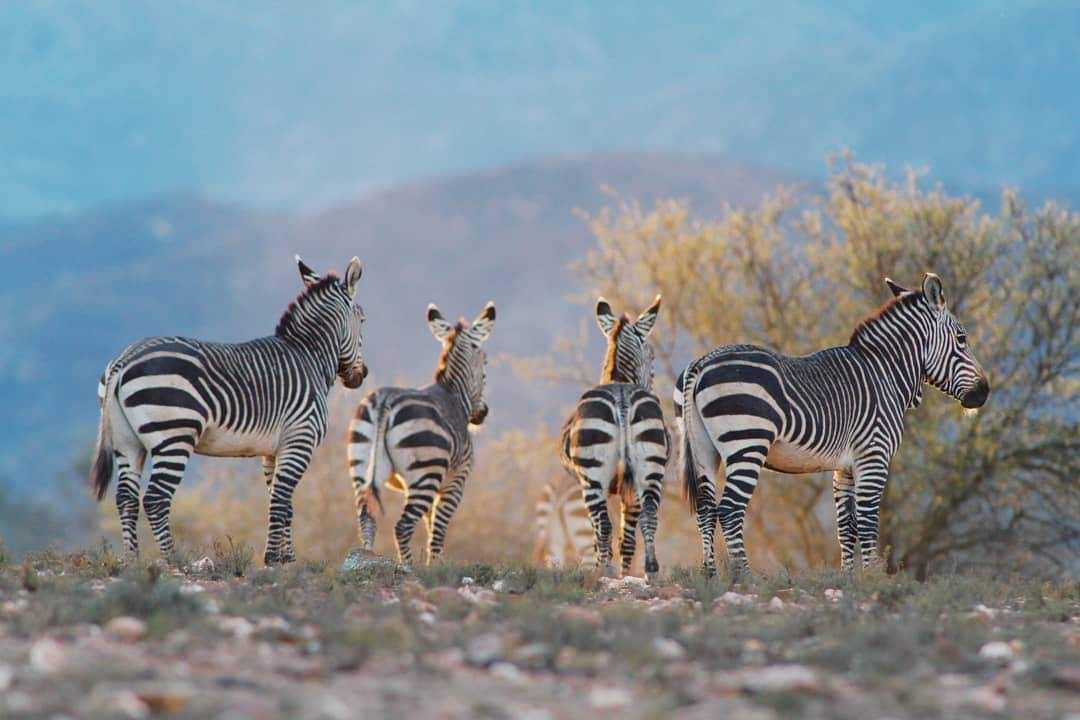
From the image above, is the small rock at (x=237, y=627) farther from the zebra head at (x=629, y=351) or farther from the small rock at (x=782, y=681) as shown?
the zebra head at (x=629, y=351)

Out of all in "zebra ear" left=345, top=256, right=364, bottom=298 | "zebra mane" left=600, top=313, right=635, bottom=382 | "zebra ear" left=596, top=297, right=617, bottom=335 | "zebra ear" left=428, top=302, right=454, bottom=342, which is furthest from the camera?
"zebra ear" left=428, top=302, right=454, bottom=342

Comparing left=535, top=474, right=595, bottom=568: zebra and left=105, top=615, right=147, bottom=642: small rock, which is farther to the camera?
left=535, top=474, right=595, bottom=568: zebra

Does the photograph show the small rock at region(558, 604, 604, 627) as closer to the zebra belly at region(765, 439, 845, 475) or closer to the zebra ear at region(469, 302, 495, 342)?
the zebra belly at region(765, 439, 845, 475)

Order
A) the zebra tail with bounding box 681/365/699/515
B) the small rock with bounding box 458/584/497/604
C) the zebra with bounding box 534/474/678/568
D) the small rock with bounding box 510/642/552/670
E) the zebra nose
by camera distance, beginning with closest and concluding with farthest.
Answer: the small rock with bounding box 510/642/552/670 → the small rock with bounding box 458/584/497/604 → the zebra tail with bounding box 681/365/699/515 → the zebra nose → the zebra with bounding box 534/474/678/568

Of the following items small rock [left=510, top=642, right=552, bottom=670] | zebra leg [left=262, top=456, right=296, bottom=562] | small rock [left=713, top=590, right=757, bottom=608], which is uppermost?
zebra leg [left=262, top=456, right=296, bottom=562]

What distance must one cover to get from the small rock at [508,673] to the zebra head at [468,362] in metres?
9.56

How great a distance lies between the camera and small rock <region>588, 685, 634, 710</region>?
5102 mm

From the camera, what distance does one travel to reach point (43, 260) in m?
164

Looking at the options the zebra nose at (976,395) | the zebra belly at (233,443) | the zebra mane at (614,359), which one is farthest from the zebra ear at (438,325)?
the zebra nose at (976,395)

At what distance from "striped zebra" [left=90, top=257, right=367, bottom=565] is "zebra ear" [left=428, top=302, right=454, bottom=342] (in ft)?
8.87

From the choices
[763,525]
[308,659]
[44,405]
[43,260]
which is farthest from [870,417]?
[43,260]

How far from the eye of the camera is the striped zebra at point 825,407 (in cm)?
1161

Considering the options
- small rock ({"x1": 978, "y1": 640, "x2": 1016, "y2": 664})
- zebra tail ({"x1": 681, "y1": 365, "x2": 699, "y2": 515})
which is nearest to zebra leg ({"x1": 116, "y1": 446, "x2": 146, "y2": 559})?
Result: zebra tail ({"x1": 681, "y1": 365, "x2": 699, "y2": 515})

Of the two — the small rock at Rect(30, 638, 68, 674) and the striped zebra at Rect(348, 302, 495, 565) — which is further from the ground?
the striped zebra at Rect(348, 302, 495, 565)
